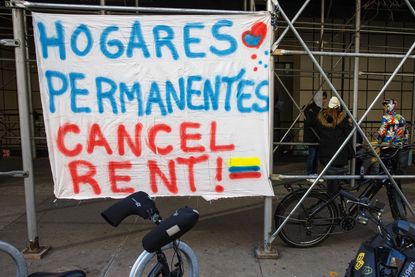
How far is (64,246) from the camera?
4219mm

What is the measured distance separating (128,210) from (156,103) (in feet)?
5.95

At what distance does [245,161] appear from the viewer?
3.86 meters

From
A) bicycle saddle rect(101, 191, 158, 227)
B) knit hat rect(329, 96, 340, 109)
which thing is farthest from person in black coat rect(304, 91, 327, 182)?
bicycle saddle rect(101, 191, 158, 227)

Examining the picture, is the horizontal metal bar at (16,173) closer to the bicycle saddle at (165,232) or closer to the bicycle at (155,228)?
the bicycle at (155,228)

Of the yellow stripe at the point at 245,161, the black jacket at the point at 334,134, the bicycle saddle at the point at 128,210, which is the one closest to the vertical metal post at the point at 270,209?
the yellow stripe at the point at 245,161

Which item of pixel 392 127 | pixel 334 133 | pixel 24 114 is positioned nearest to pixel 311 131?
pixel 392 127

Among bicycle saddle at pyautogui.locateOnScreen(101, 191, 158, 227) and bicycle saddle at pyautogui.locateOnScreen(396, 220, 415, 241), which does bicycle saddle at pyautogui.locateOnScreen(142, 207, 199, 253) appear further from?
bicycle saddle at pyautogui.locateOnScreen(396, 220, 415, 241)

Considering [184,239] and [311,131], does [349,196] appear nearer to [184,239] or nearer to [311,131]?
[184,239]

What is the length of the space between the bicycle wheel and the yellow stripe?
541 mm

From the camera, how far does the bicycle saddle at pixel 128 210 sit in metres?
2.07

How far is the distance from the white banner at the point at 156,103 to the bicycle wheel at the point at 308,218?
0.37m

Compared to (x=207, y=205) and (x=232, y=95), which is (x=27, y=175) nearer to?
(x=232, y=95)

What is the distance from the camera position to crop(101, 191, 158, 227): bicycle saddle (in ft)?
6.79

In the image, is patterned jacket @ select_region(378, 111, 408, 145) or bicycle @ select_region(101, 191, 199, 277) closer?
bicycle @ select_region(101, 191, 199, 277)
